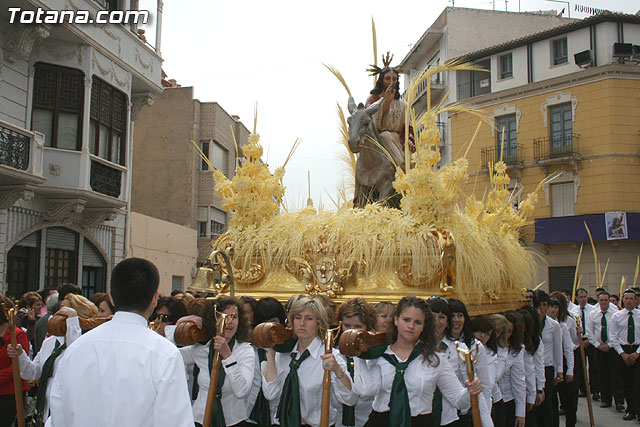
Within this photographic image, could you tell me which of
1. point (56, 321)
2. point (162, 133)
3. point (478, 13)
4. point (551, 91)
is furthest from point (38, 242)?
point (478, 13)

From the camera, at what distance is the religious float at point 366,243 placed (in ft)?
18.7

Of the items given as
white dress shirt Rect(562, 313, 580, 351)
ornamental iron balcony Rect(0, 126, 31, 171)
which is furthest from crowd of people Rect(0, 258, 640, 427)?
ornamental iron balcony Rect(0, 126, 31, 171)

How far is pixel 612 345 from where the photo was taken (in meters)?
9.60

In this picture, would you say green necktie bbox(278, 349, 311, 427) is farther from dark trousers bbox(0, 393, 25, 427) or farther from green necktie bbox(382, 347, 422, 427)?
dark trousers bbox(0, 393, 25, 427)

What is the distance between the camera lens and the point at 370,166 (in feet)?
24.0

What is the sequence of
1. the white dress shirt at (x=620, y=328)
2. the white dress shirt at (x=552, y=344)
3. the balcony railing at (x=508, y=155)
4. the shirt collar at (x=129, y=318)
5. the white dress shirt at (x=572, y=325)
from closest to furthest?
1. the shirt collar at (x=129, y=318)
2. the white dress shirt at (x=552, y=344)
3. the white dress shirt at (x=572, y=325)
4. the white dress shirt at (x=620, y=328)
5. the balcony railing at (x=508, y=155)

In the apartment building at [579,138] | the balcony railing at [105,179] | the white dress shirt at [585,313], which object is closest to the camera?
the white dress shirt at [585,313]

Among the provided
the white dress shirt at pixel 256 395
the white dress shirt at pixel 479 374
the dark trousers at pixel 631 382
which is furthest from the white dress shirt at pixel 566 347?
the white dress shirt at pixel 256 395

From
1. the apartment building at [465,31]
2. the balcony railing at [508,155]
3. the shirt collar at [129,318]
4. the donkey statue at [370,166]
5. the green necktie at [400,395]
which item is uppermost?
the apartment building at [465,31]

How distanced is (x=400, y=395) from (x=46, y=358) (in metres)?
3.28

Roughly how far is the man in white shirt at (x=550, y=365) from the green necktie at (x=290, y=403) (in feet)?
14.0

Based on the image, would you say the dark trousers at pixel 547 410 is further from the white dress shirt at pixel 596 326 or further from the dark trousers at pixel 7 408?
the dark trousers at pixel 7 408

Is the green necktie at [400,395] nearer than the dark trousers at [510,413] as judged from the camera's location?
Yes

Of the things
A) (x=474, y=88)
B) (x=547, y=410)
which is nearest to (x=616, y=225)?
(x=474, y=88)
